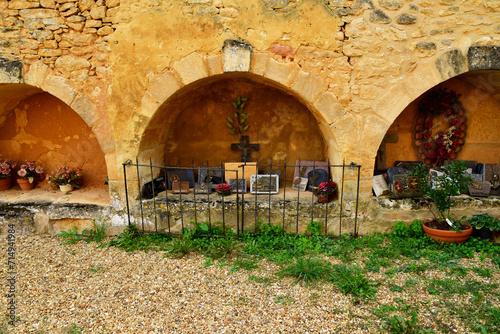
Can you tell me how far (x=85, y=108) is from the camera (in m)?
3.80

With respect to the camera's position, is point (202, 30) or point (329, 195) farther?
point (329, 195)

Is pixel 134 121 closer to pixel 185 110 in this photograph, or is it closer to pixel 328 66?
pixel 185 110

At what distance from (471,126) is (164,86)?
452 centimetres

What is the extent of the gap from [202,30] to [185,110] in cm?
155

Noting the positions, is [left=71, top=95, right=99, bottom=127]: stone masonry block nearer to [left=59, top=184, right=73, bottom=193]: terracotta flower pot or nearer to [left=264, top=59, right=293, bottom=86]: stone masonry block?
[left=59, top=184, right=73, bottom=193]: terracotta flower pot

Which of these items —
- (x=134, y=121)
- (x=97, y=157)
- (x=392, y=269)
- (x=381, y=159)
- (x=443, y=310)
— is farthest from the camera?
(x=97, y=157)

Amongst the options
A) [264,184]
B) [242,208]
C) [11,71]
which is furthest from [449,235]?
[11,71]

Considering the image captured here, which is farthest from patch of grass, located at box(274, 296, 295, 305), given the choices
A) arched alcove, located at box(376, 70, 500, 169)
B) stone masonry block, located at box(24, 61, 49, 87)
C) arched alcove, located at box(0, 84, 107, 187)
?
stone masonry block, located at box(24, 61, 49, 87)

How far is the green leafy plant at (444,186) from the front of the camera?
3.41 metres

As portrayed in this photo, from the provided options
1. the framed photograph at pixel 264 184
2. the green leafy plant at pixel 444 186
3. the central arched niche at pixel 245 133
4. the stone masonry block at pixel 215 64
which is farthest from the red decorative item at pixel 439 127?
the stone masonry block at pixel 215 64

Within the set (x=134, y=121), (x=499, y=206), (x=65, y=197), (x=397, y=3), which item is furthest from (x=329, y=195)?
(x=65, y=197)

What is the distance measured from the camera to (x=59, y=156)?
5.09 m

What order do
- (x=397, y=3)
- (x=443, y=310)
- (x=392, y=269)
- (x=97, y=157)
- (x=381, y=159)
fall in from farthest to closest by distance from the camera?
(x=97, y=157) < (x=381, y=159) < (x=397, y=3) < (x=392, y=269) < (x=443, y=310)

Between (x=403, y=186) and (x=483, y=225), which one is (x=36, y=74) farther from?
(x=483, y=225)
